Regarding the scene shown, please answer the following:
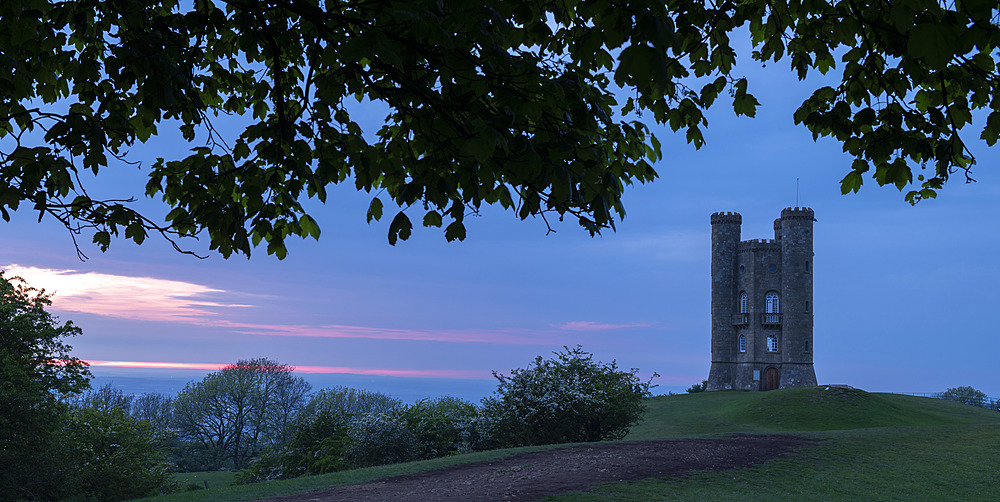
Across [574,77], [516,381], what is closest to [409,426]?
[516,381]

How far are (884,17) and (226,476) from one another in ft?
156

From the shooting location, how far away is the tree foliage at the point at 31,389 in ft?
79.2

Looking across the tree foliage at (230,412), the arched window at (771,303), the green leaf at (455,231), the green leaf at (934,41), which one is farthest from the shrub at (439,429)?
the arched window at (771,303)

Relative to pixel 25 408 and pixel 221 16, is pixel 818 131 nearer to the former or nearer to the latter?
pixel 221 16

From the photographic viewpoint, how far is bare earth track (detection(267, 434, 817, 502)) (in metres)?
15.9

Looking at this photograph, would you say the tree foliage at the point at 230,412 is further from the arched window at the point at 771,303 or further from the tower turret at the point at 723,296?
the arched window at the point at 771,303

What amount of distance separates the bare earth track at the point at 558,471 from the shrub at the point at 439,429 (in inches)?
343

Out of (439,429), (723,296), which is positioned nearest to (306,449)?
(439,429)

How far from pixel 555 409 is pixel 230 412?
43.5m

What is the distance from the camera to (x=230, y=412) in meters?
61.3

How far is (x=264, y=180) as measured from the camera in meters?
8.06

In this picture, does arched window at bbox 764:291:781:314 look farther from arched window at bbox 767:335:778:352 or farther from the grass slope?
the grass slope

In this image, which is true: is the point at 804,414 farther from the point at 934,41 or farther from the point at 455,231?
the point at 934,41

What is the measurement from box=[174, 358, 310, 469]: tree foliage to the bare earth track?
145 ft
